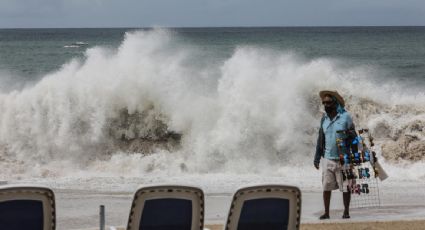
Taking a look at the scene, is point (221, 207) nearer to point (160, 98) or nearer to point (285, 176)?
point (285, 176)

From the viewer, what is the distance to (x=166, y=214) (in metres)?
5.57

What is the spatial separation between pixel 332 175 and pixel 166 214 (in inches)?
143

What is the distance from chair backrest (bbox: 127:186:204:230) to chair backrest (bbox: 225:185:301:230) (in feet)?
0.90

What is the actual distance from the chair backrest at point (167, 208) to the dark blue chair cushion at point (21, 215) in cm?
69

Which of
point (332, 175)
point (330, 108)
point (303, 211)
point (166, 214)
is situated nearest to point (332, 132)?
point (330, 108)

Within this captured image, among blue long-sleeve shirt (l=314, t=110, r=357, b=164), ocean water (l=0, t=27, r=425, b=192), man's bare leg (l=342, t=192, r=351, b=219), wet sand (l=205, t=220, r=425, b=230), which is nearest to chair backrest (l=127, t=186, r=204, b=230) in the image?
wet sand (l=205, t=220, r=425, b=230)

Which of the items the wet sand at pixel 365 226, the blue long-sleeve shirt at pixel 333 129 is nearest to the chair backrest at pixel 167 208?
the wet sand at pixel 365 226

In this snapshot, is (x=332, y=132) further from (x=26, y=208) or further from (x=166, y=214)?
(x=26, y=208)

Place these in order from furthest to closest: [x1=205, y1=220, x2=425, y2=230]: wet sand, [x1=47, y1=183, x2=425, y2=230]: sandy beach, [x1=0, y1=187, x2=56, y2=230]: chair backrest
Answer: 1. [x1=47, y1=183, x2=425, y2=230]: sandy beach
2. [x1=205, y1=220, x2=425, y2=230]: wet sand
3. [x1=0, y1=187, x2=56, y2=230]: chair backrest

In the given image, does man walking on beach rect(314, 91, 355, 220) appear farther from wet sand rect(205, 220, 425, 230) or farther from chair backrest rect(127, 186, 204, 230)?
chair backrest rect(127, 186, 204, 230)

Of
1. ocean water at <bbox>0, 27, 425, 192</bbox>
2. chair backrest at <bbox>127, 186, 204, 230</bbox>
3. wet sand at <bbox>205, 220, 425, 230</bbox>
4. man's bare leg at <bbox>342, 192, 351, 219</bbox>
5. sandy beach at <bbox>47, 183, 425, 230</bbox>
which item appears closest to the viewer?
chair backrest at <bbox>127, 186, 204, 230</bbox>

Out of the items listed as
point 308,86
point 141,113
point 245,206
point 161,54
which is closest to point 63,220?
point 245,206

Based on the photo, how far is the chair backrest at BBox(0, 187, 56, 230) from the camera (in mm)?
5171

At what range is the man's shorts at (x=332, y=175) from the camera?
341 inches
